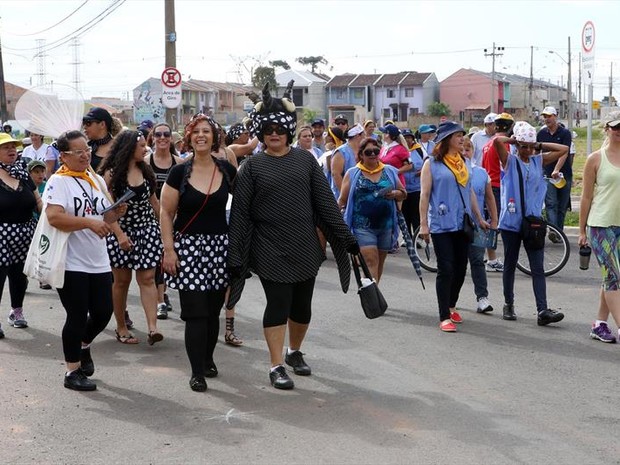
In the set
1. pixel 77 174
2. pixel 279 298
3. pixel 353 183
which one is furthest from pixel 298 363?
pixel 353 183

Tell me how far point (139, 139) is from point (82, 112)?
0.52 metres

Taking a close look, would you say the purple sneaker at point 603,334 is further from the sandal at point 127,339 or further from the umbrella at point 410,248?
the sandal at point 127,339

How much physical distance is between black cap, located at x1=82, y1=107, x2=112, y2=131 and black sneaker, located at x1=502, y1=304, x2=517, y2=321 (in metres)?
4.16

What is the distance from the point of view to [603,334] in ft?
26.8

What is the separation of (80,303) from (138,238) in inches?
59.9

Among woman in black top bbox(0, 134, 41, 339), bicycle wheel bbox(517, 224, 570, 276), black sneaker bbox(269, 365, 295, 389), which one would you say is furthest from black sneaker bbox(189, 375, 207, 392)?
bicycle wheel bbox(517, 224, 570, 276)

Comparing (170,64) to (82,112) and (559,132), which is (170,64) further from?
(82,112)

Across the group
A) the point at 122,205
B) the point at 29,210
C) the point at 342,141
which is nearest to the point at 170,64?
the point at 342,141

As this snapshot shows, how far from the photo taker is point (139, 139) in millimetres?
7945

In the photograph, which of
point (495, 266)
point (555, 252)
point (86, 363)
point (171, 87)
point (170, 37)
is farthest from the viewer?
point (170, 37)

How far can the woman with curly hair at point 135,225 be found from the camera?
7891 mm

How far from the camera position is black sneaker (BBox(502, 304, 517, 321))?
9188mm

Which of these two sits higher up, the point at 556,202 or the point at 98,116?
the point at 98,116

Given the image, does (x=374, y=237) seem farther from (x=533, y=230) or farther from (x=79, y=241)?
(x=79, y=241)
